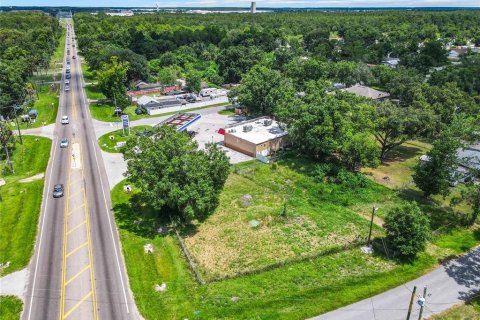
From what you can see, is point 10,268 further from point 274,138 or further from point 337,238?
point 274,138

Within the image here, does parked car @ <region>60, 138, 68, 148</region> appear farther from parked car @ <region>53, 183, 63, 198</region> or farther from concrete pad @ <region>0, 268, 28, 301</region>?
concrete pad @ <region>0, 268, 28, 301</region>

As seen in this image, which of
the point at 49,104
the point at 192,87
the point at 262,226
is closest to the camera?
the point at 262,226

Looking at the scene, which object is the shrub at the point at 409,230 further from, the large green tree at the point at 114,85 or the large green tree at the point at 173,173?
the large green tree at the point at 114,85

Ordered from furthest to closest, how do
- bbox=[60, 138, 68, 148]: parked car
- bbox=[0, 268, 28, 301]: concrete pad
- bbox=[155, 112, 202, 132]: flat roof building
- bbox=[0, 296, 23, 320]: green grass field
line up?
bbox=[155, 112, 202, 132]: flat roof building < bbox=[60, 138, 68, 148]: parked car < bbox=[0, 268, 28, 301]: concrete pad < bbox=[0, 296, 23, 320]: green grass field

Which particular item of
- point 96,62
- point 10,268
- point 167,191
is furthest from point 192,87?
point 10,268

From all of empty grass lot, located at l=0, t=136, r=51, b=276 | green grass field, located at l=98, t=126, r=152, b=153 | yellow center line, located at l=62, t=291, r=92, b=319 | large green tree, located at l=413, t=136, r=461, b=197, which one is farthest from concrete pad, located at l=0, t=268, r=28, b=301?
large green tree, located at l=413, t=136, r=461, b=197

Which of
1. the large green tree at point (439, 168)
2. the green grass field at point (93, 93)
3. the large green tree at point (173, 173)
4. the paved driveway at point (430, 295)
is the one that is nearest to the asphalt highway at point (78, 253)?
the large green tree at point (173, 173)
